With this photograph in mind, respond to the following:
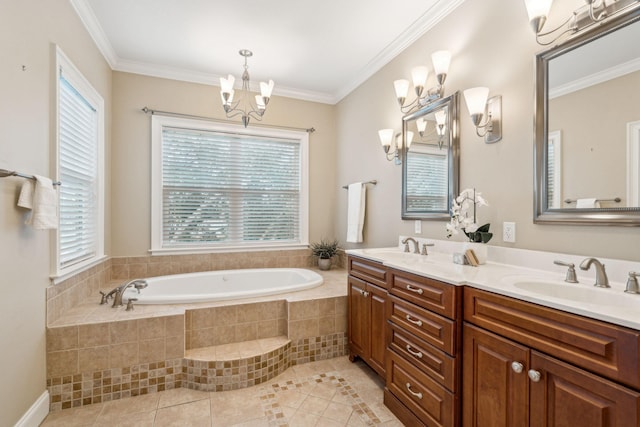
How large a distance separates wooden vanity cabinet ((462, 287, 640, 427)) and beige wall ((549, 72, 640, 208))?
672 mm

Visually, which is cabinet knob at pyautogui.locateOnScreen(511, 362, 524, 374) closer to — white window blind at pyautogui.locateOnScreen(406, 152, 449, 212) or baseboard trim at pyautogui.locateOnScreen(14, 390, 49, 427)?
white window blind at pyautogui.locateOnScreen(406, 152, 449, 212)

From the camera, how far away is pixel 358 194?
3.26 meters

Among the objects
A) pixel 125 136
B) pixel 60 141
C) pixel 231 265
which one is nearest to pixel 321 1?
pixel 60 141

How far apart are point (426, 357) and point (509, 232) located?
0.86 meters

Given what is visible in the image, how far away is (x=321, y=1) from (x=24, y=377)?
3010 millimetres

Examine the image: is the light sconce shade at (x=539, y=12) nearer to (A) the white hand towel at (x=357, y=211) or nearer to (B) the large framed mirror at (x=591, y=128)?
(B) the large framed mirror at (x=591, y=128)

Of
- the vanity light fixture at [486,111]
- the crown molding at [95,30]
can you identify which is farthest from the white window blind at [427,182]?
the crown molding at [95,30]

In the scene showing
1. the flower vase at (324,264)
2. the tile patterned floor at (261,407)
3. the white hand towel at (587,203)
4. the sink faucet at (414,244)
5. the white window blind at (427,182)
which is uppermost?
the white window blind at (427,182)

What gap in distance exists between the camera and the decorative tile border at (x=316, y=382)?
72.7 inches

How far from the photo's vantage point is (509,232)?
175 centimetres

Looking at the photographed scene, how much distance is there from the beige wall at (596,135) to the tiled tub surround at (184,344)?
1882 mm

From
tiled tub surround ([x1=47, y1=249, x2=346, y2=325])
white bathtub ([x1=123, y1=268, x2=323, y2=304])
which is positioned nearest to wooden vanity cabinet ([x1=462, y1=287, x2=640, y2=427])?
white bathtub ([x1=123, y1=268, x2=323, y2=304])

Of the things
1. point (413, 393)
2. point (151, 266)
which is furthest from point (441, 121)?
point (151, 266)

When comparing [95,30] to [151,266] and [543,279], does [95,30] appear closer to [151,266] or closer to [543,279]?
[151,266]
